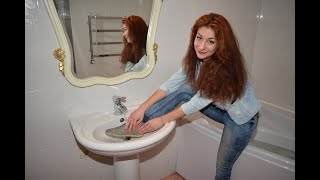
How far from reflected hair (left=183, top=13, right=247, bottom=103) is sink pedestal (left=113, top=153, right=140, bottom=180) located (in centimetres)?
56

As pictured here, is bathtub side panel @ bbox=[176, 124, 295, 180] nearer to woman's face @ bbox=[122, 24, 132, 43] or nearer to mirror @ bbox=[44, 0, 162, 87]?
mirror @ bbox=[44, 0, 162, 87]

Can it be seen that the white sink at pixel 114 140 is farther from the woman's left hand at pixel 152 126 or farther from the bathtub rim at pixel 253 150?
the bathtub rim at pixel 253 150

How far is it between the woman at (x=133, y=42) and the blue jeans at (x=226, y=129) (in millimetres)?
300

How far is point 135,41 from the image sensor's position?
1.26m

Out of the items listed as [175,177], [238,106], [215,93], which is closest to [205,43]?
[215,93]

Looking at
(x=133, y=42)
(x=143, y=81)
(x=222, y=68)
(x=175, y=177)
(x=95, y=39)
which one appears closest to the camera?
(x=222, y=68)

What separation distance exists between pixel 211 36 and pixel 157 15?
1.39ft

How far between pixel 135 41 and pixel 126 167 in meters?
0.75

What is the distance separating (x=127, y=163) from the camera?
1.19m

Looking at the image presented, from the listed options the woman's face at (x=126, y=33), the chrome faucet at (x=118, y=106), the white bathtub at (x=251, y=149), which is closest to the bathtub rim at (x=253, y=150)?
the white bathtub at (x=251, y=149)

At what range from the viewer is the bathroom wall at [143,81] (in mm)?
1057

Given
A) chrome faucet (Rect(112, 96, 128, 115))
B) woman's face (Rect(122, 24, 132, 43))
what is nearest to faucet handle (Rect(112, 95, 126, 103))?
chrome faucet (Rect(112, 96, 128, 115))

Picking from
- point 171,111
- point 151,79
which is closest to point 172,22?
point 151,79

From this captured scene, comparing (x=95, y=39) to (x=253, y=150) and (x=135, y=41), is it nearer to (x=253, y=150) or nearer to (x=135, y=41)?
(x=135, y=41)
